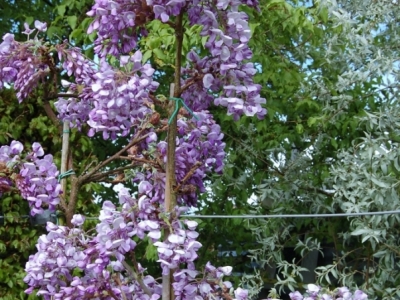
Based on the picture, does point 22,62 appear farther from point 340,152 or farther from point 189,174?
point 340,152

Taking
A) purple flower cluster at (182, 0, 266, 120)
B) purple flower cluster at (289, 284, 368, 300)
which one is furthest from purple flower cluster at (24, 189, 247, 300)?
purple flower cluster at (182, 0, 266, 120)

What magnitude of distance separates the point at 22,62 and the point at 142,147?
14.0 inches

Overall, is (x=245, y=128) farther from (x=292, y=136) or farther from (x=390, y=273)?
(x=390, y=273)

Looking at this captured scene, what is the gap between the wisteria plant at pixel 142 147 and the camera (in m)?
1.42

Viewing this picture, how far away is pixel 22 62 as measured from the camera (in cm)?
171

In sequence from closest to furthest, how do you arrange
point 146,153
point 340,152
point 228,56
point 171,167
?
1. point 228,56
2. point 171,167
3. point 146,153
4. point 340,152

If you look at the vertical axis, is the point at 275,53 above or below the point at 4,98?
above

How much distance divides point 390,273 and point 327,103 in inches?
30.2

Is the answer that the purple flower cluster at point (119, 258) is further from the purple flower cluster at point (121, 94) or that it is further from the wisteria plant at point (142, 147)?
the purple flower cluster at point (121, 94)

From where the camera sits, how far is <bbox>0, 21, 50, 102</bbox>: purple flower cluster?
67.1 inches

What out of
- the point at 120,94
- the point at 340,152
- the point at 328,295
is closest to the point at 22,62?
the point at 120,94

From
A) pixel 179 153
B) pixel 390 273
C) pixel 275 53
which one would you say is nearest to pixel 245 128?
pixel 275 53

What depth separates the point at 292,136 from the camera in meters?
3.15

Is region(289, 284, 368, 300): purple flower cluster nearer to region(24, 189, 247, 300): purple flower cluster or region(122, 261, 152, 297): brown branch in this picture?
region(24, 189, 247, 300): purple flower cluster
